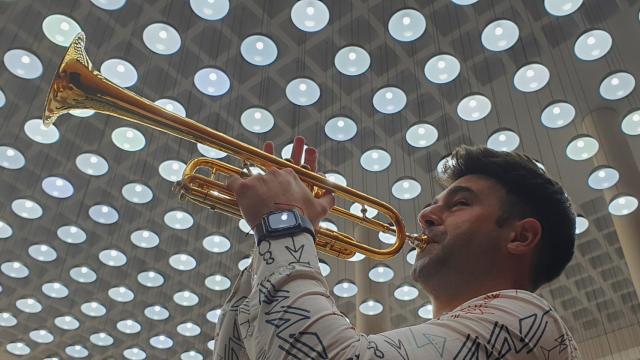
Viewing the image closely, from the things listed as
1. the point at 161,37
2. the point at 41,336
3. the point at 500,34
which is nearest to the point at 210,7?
the point at 161,37

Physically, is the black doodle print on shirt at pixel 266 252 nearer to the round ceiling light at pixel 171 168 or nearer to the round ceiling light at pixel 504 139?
the round ceiling light at pixel 504 139

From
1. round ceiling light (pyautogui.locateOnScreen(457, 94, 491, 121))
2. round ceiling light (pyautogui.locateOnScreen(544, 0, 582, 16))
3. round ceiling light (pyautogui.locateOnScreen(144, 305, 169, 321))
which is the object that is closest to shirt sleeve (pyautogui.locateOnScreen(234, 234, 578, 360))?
round ceiling light (pyautogui.locateOnScreen(544, 0, 582, 16))

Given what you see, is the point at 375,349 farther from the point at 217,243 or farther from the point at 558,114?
the point at 217,243

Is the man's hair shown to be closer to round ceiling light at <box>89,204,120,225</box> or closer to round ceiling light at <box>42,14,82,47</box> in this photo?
round ceiling light at <box>42,14,82,47</box>

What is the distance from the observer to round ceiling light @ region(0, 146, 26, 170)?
29.9 ft

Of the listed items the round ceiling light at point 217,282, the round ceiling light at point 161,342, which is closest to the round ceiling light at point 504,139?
the round ceiling light at point 217,282

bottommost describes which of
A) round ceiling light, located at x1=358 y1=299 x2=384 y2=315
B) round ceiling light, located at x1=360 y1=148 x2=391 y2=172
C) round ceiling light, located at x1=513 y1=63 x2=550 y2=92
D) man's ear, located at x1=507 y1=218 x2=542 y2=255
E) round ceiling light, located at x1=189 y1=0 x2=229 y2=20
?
man's ear, located at x1=507 y1=218 x2=542 y2=255

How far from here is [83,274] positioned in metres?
11.9

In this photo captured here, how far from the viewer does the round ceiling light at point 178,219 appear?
9844mm

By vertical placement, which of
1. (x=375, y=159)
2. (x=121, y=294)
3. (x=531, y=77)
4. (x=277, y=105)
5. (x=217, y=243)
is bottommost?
(x=121, y=294)

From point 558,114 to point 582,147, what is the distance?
718 millimetres

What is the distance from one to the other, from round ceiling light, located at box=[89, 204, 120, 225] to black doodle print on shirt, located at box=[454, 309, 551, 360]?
31.7ft

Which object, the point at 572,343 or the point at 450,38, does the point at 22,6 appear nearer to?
the point at 450,38

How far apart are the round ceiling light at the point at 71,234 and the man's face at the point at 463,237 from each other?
33.6 feet
